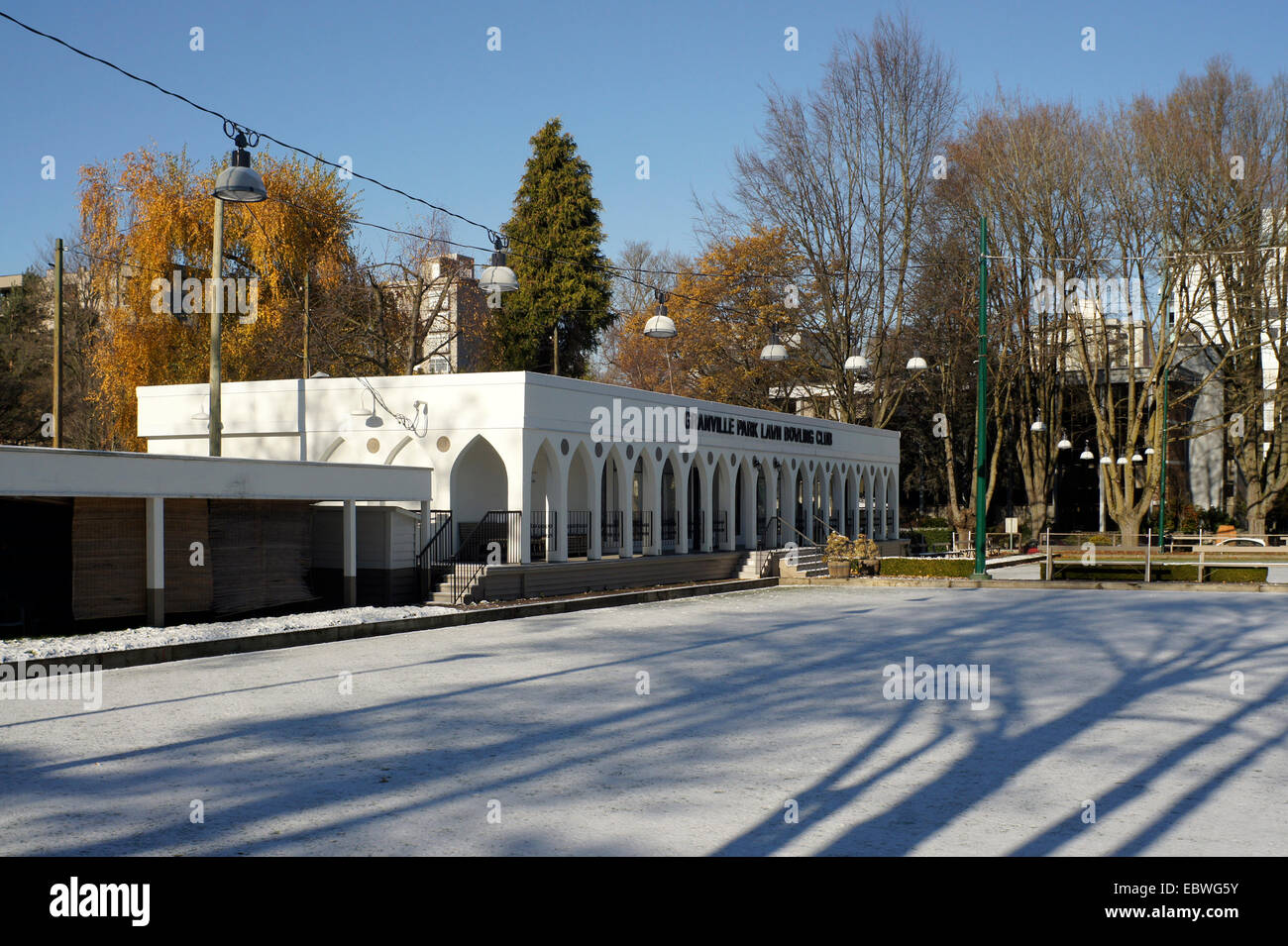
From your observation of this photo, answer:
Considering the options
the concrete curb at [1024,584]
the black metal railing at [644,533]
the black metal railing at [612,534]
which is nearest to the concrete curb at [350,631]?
the black metal railing at [644,533]

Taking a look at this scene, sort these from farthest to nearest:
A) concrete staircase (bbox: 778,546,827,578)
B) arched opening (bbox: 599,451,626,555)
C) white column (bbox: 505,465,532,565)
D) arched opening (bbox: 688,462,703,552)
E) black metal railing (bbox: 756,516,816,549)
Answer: black metal railing (bbox: 756,516,816,549) < arched opening (bbox: 688,462,703,552) < concrete staircase (bbox: 778,546,827,578) < arched opening (bbox: 599,451,626,555) < white column (bbox: 505,465,532,565)

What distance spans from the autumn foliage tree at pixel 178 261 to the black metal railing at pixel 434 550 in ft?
60.2

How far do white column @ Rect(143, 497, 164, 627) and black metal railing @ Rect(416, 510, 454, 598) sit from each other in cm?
685

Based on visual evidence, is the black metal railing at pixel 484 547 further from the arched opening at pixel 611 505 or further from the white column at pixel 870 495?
the white column at pixel 870 495

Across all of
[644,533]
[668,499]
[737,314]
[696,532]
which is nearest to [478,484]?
[644,533]

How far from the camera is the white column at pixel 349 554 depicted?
2347 centimetres

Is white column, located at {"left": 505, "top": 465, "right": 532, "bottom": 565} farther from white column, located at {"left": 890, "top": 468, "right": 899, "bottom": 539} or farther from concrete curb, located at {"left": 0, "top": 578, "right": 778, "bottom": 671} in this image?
white column, located at {"left": 890, "top": 468, "right": 899, "bottom": 539}

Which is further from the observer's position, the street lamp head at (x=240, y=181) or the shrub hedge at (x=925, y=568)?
the shrub hedge at (x=925, y=568)

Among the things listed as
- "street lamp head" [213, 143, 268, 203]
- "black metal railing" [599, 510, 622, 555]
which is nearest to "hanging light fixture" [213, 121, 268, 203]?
"street lamp head" [213, 143, 268, 203]

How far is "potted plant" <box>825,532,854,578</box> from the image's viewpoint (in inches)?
1407

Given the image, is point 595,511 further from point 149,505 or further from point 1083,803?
point 1083,803

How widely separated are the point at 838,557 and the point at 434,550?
45.8 ft

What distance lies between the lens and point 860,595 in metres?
30.2

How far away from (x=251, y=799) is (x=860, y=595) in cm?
2365
